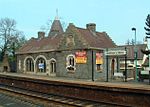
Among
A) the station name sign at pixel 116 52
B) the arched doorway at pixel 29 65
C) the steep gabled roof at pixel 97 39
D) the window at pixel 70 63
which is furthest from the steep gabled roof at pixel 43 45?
the station name sign at pixel 116 52

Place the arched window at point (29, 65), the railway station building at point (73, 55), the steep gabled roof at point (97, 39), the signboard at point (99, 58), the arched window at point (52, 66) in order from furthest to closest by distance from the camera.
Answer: the arched window at point (29, 65)
the arched window at point (52, 66)
the steep gabled roof at point (97, 39)
the railway station building at point (73, 55)
the signboard at point (99, 58)

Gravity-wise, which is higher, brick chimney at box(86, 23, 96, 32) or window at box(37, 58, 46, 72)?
brick chimney at box(86, 23, 96, 32)

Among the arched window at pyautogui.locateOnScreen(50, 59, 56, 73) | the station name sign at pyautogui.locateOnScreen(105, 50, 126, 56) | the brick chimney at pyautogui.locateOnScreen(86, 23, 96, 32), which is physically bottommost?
the arched window at pyautogui.locateOnScreen(50, 59, 56, 73)

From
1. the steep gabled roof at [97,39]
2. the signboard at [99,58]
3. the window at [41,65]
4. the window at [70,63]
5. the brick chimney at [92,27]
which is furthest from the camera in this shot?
the window at [41,65]

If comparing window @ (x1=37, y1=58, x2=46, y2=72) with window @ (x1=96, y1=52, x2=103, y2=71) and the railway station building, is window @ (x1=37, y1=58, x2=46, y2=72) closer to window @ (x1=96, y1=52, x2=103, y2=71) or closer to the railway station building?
the railway station building

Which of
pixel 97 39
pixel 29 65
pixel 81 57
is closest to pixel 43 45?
pixel 29 65

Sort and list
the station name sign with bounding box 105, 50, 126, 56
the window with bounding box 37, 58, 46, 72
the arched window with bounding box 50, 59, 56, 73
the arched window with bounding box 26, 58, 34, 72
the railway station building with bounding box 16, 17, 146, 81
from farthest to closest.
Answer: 1. the arched window with bounding box 26, 58, 34, 72
2. the window with bounding box 37, 58, 46, 72
3. the arched window with bounding box 50, 59, 56, 73
4. the railway station building with bounding box 16, 17, 146, 81
5. the station name sign with bounding box 105, 50, 126, 56

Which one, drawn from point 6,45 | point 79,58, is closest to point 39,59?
point 79,58

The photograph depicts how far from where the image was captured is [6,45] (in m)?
78.4

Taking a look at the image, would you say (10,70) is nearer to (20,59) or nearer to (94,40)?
(20,59)

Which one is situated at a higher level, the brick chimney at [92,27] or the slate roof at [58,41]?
the brick chimney at [92,27]

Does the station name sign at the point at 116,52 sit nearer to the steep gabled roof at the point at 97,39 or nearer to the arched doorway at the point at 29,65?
the steep gabled roof at the point at 97,39

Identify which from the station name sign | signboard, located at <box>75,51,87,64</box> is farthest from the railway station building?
the station name sign

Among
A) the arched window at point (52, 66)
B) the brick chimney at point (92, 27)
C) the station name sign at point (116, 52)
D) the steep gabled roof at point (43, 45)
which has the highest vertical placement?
the brick chimney at point (92, 27)
